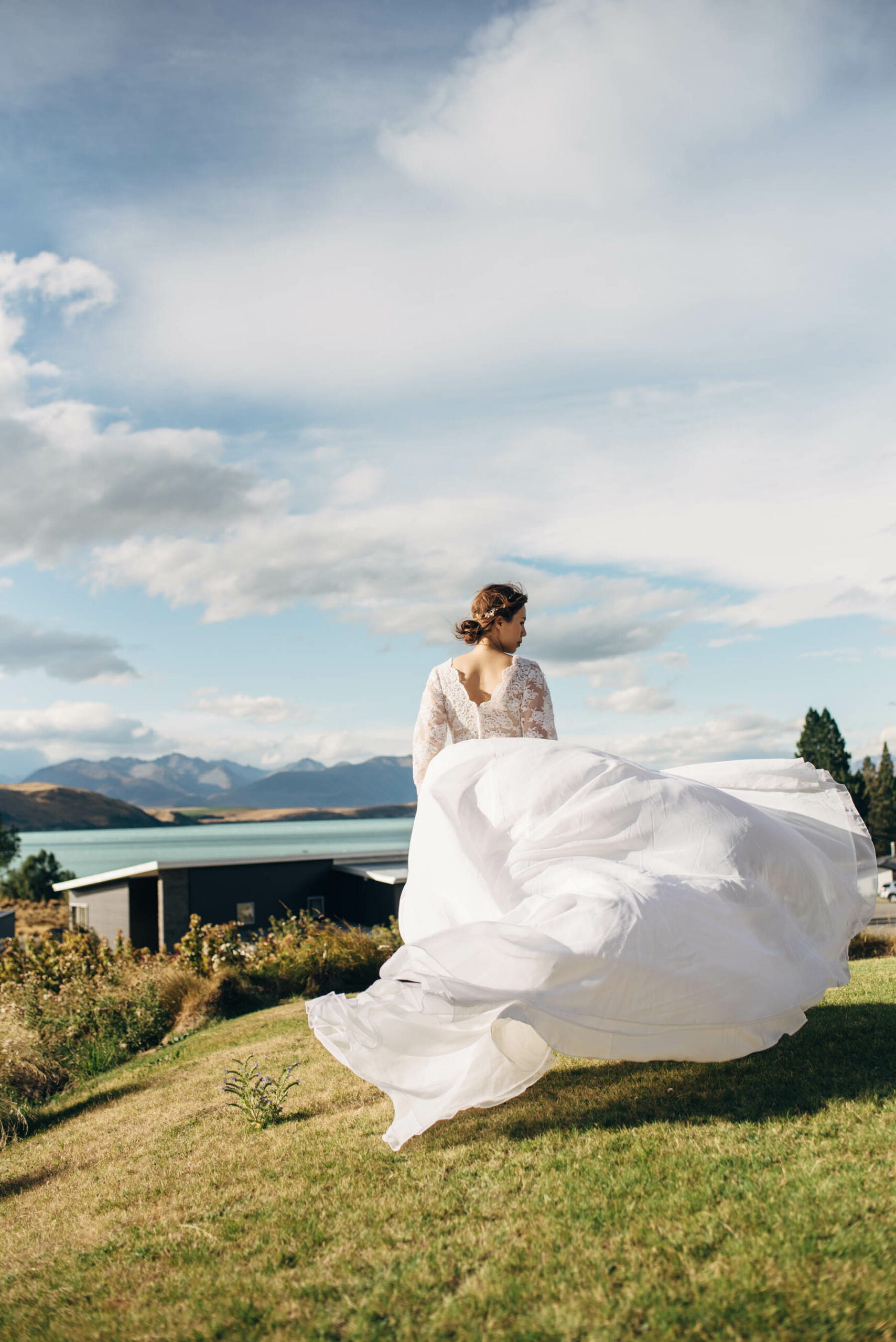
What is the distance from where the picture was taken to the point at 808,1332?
2.29 m

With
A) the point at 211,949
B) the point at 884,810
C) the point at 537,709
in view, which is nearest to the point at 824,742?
the point at 884,810

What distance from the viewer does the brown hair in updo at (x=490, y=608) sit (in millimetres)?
5402

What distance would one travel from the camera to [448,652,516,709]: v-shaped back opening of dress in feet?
17.5

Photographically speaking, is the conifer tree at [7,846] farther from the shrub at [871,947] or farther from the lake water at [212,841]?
the shrub at [871,947]

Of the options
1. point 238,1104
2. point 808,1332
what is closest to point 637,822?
point 808,1332

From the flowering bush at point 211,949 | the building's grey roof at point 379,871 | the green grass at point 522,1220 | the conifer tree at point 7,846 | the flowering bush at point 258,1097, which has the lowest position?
the conifer tree at point 7,846

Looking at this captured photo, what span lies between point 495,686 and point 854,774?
191 ft

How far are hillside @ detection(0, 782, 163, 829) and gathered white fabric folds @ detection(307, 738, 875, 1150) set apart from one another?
6166 inches

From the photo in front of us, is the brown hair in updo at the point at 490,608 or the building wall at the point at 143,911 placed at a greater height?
the brown hair in updo at the point at 490,608

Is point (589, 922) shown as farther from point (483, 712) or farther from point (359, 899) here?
point (359, 899)

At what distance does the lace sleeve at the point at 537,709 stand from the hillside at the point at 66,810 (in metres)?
156

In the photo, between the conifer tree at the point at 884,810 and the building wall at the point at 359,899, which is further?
the conifer tree at the point at 884,810

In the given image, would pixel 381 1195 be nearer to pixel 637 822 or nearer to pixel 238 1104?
pixel 637 822

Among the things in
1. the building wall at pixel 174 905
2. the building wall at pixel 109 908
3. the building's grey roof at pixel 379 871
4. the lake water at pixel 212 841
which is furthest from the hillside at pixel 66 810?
the building wall at pixel 174 905
